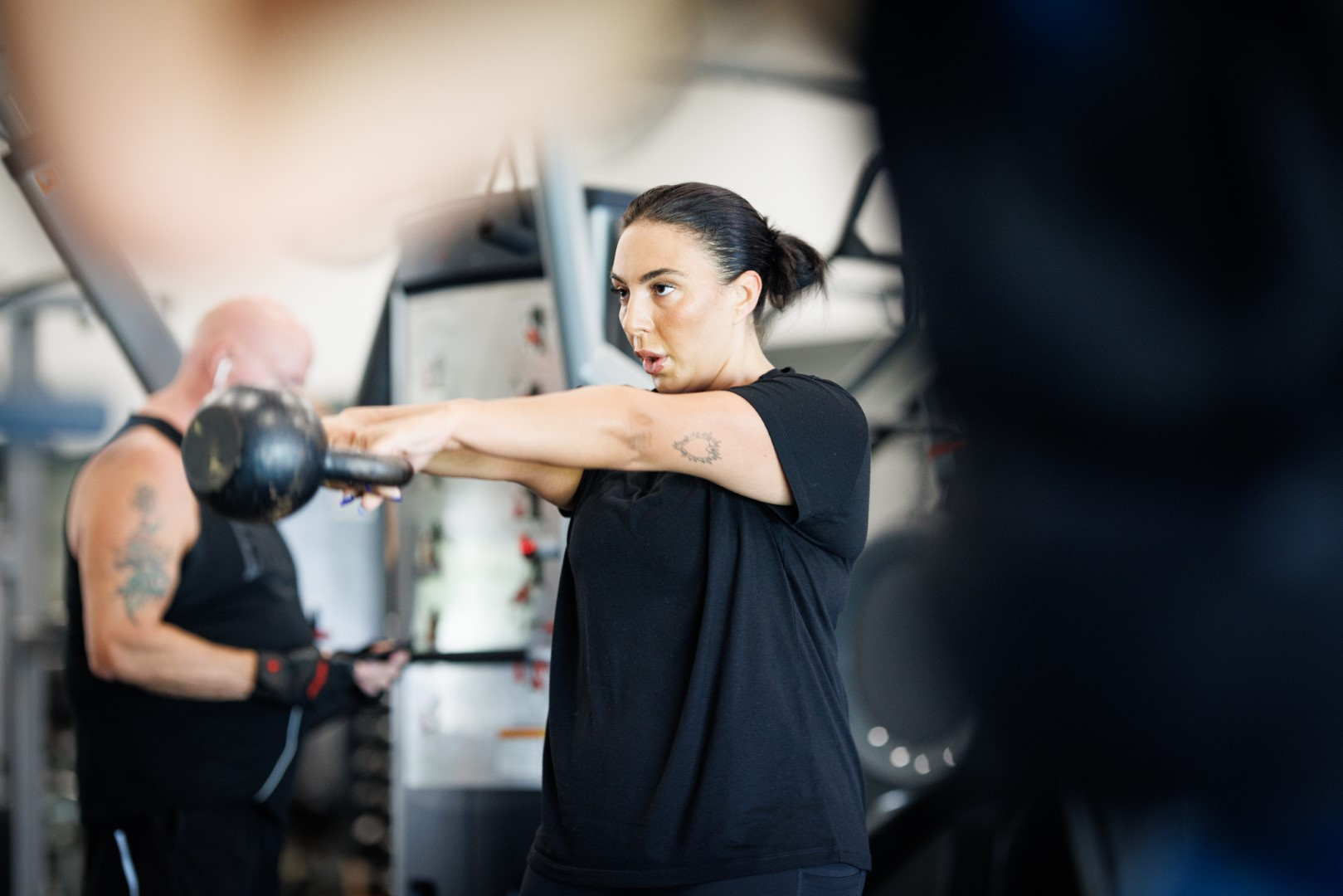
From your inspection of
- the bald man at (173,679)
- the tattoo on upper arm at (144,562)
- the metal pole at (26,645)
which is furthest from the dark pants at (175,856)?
the metal pole at (26,645)

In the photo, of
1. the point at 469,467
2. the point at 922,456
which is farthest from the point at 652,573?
the point at 922,456

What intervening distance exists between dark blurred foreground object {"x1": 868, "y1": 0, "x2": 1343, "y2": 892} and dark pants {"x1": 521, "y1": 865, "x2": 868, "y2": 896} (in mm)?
1379

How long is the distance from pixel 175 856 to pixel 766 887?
4.62 ft

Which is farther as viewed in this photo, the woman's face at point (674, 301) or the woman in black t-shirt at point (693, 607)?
the woman's face at point (674, 301)

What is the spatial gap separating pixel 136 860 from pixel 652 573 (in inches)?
57.5

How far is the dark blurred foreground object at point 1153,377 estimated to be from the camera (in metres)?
2.22

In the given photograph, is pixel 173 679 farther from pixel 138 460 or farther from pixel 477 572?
pixel 477 572

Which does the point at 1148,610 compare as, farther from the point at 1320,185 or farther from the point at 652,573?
the point at 652,573

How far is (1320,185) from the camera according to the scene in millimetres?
2184

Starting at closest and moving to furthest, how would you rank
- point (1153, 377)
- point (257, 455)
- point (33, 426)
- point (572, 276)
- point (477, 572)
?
point (257, 455) < point (1153, 377) < point (572, 276) < point (477, 572) < point (33, 426)

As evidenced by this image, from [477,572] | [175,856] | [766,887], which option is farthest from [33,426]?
[766,887]

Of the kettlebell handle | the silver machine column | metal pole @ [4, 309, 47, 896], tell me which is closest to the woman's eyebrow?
the kettlebell handle

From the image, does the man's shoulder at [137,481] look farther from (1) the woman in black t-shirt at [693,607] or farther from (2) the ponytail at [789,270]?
(2) the ponytail at [789,270]

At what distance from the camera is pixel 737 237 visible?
53.2 inches
